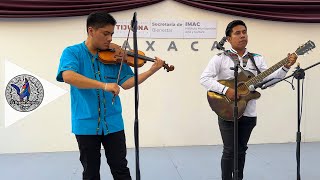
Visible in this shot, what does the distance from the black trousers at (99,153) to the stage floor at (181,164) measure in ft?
3.12

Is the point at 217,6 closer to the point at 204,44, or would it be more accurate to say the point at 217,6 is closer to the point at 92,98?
the point at 204,44

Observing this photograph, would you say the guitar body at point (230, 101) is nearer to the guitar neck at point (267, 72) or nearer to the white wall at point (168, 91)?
the guitar neck at point (267, 72)

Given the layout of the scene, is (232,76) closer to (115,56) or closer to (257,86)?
(257,86)

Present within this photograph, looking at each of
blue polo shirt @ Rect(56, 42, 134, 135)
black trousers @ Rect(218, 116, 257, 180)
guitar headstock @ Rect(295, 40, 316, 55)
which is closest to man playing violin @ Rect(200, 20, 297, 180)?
black trousers @ Rect(218, 116, 257, 180)

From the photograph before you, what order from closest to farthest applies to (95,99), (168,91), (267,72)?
(95,99), (267,72), (168,91)

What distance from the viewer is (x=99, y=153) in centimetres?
199

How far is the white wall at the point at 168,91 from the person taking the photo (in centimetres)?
356

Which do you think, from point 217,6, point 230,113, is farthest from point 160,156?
point 217,6

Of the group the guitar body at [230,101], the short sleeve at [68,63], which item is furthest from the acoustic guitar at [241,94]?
the short sleeve at [68,63]

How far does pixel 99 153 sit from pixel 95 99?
12.7 inches

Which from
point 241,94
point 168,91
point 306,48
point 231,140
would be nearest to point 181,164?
point 168,91

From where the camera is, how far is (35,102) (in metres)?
3.62

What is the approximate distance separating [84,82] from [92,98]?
184mm

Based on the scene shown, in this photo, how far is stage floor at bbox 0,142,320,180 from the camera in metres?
2.96
